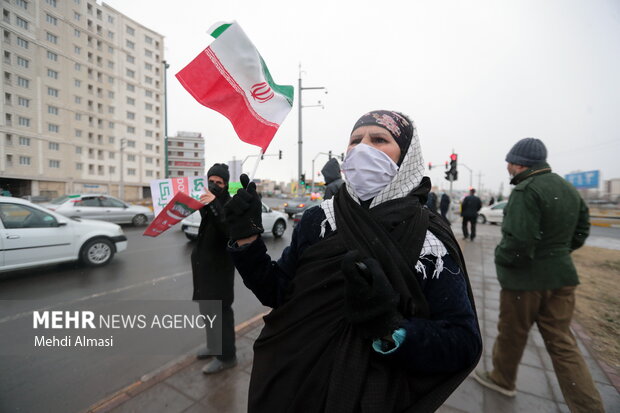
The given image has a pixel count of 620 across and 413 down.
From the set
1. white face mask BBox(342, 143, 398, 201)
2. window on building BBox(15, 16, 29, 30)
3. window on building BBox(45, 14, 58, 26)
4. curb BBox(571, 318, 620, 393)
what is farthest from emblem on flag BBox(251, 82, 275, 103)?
curb BBox(571, 318, 620, 393)

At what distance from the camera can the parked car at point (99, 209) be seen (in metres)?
11.2

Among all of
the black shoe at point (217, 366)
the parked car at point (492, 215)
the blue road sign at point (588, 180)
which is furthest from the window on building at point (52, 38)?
the parked car at point (492, 215)

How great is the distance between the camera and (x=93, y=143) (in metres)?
42.6

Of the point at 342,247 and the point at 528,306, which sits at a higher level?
the point at 342,247

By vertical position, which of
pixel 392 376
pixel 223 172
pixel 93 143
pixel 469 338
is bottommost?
pixel 392 376

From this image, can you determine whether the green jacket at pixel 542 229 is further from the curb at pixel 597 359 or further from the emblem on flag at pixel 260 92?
the emblem on flag at pixel 260 92

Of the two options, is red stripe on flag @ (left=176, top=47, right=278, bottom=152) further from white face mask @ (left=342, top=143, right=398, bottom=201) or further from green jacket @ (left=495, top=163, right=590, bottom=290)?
green jacket @ (left=495, top=163, right=590, bottom=290)

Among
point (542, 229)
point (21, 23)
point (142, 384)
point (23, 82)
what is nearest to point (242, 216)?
point (142, 384)

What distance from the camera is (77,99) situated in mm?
35406

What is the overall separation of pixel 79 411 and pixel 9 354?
5.38ft

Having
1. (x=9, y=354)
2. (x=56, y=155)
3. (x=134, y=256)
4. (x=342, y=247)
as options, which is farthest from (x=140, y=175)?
(x=342, y=247)

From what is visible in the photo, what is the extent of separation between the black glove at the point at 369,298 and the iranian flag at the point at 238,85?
3.83ft

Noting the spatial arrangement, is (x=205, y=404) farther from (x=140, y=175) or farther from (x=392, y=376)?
(x=140, y=175)

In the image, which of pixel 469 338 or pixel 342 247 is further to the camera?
pixel 342 247
